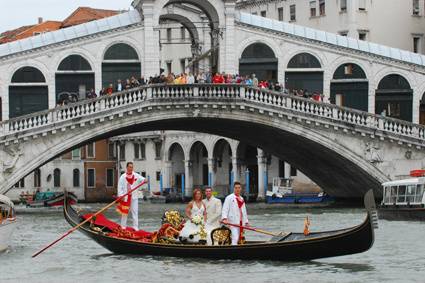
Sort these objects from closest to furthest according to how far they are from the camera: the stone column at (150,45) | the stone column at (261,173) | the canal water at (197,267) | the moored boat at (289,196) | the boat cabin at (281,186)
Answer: the canal water at (197,267), the stone column at (150,45), the moored boat at (289,196), the boat cabin at (281,186), the stone column at (261,173)

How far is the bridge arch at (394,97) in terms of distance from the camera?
4119 centimetres

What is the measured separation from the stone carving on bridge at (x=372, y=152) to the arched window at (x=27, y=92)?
9.58 m

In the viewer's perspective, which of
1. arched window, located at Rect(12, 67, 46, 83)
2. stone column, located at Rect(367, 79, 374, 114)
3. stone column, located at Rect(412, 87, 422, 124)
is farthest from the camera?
stone column, located at Rect(412, 87, 422, 124)

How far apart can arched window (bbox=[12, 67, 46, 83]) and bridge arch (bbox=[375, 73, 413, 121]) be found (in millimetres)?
10507

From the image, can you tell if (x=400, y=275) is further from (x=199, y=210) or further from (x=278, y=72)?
(x=278, y=72)

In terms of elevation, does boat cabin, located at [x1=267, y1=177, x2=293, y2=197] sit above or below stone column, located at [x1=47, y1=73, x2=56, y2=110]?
below

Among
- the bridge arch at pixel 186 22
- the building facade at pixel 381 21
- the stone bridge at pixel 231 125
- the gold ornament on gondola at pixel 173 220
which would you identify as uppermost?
the building facade at pixel 381 21

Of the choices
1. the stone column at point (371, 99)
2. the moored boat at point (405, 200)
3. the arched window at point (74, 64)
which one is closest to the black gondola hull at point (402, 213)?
the moored boat at point (405, 200)

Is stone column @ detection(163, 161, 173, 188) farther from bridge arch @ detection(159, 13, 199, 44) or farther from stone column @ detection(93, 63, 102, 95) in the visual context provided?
stone column @ detection(93, 63, 102, 95)

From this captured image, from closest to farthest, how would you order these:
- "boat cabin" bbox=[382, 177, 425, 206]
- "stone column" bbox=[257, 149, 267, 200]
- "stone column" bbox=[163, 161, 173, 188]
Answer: "boat cabin" bbox=[382, 177, 425, 206]
"stone column" bbox=[257, 149, 267, 200]
"stone column" bbox=[163, 161, 173, 188]

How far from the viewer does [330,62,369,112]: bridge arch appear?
134 feet

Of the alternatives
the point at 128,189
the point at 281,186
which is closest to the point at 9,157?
the point at 128,189

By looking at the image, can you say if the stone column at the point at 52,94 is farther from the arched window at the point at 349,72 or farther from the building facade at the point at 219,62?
the arched window at the point at 349,72

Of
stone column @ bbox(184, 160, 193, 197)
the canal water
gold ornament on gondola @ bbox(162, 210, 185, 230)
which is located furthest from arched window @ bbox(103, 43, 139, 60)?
Result: stone column @ bbox(184, 160, 193, 197)
